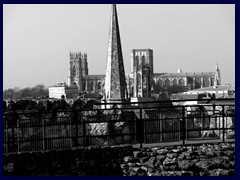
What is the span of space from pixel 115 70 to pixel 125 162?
38731mm

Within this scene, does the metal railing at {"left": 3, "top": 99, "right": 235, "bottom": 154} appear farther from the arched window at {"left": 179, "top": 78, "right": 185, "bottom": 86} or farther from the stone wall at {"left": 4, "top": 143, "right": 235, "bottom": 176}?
the arched window at {"left": 179, "top": 78, "right": 185, "bottom": 86}

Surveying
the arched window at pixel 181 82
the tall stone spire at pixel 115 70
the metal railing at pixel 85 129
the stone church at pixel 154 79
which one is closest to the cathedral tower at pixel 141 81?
the stone church at pixel 154 79

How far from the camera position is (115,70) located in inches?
1827

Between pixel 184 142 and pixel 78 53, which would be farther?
pixel 78 53

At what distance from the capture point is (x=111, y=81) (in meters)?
46.4

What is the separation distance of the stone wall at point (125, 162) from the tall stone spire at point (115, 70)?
36.5 m

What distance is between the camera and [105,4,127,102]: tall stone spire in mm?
44812

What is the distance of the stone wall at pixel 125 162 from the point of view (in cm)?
755

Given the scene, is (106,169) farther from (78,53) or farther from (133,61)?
(78,53)

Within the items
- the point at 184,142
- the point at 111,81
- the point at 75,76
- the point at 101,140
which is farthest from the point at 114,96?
the point at 75,76

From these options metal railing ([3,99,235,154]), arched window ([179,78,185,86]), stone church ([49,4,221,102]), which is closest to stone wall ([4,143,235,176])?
metal railing ([3,99,235,154])

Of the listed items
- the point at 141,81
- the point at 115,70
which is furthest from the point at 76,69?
the point at 115,70

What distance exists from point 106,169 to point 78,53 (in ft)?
471

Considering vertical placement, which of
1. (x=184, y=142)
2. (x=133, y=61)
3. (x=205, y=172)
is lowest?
(x=205, y=172)
